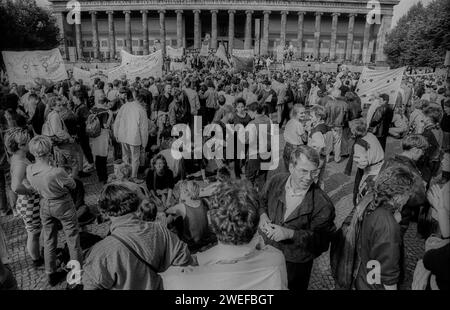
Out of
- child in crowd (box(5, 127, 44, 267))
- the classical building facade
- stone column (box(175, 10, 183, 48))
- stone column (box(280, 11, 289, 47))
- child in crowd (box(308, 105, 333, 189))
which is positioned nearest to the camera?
child in crowd (box(5, 127, 44, 267))

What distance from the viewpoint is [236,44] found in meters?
58.6

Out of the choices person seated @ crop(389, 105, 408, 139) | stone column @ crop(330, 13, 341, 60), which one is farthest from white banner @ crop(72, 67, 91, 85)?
stone column @ crop(330, 13, 341, 60)

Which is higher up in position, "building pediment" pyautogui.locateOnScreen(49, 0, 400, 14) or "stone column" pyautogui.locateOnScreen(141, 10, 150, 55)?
Answer: "building pediment" pyautogui.locateOnScreen(49, 0, 400, 14)

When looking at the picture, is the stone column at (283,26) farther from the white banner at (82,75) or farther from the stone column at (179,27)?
the white banner at (82,75)

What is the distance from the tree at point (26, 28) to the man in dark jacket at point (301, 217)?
30804mm

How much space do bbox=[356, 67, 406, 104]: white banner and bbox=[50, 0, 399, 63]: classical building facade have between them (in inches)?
1849

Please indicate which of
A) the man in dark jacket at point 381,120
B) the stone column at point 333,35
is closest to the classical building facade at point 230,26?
the stone column at point 333,35

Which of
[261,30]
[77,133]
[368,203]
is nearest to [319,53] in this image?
[261,30]

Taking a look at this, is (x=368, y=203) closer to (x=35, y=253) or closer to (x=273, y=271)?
(x=273, y=271)

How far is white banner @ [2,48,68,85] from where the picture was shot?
1050 cm

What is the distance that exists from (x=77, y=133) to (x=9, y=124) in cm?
131

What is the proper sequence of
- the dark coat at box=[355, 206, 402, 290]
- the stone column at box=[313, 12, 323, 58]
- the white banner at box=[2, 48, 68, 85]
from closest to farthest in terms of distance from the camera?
the dark coat at box=[355, 206, 402, 290], the white banner at box=[2, 48, 68, 85], the stone column at box=[313, 12, 323, 58]

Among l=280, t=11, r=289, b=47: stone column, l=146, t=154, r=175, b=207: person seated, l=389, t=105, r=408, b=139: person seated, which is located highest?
l=280, t=11, r=289, b=47: stone column

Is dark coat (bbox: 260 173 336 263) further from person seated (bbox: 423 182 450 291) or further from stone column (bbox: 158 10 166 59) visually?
stone column (bbox: 158 10 166 59)
